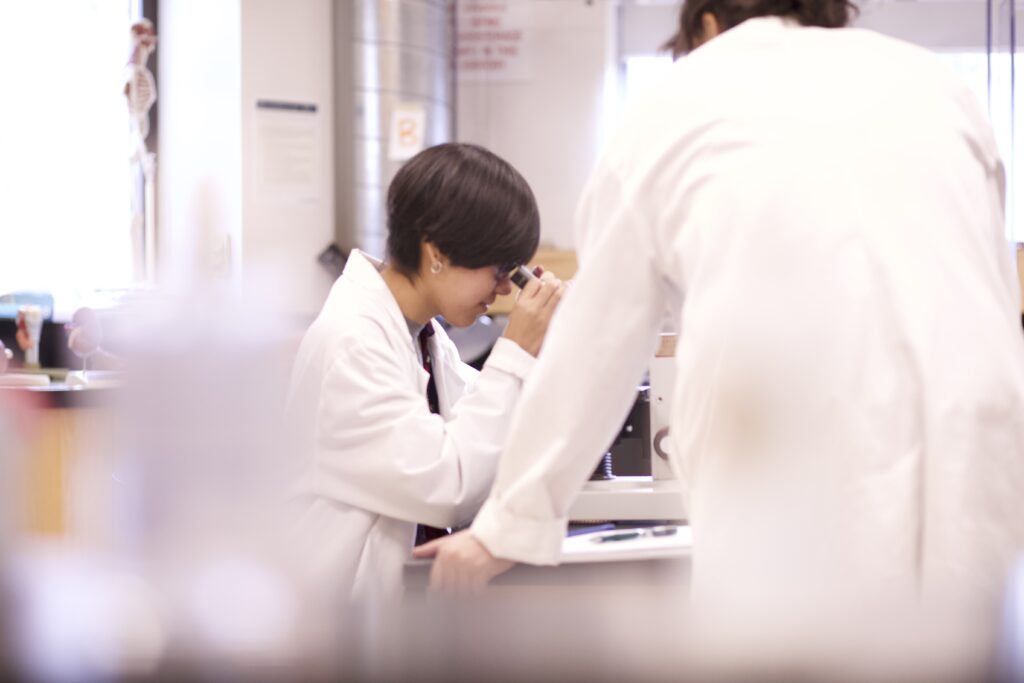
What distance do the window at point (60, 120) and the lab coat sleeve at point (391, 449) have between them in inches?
88.7

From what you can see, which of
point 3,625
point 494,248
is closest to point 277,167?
point 494,248

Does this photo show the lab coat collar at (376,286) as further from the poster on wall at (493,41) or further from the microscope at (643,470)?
the poster on wall at (493,41)

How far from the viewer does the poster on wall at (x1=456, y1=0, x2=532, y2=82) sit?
4344 millimetres

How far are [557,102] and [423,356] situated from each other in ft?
9.05

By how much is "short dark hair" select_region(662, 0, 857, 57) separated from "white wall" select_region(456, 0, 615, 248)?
3.26m

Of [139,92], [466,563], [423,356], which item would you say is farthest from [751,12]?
[139,92]

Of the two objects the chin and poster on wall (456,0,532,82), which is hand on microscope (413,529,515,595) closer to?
the chin

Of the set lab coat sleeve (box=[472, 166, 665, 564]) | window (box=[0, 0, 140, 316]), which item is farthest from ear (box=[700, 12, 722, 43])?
window (box=[0, 0, 140, 316])

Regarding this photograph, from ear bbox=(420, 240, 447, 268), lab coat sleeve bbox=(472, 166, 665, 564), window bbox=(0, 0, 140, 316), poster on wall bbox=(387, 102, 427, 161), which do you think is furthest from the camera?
poster on wall bbox=(387, 102, 427, 161)

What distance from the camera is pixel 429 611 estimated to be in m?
0.21

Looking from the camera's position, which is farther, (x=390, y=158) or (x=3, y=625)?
(x=390, y=158)

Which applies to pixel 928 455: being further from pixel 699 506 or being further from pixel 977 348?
pixel 699 506

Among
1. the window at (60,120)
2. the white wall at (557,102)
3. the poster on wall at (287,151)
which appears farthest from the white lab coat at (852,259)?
the white wall at (557,102)

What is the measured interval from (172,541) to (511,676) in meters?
0.07
